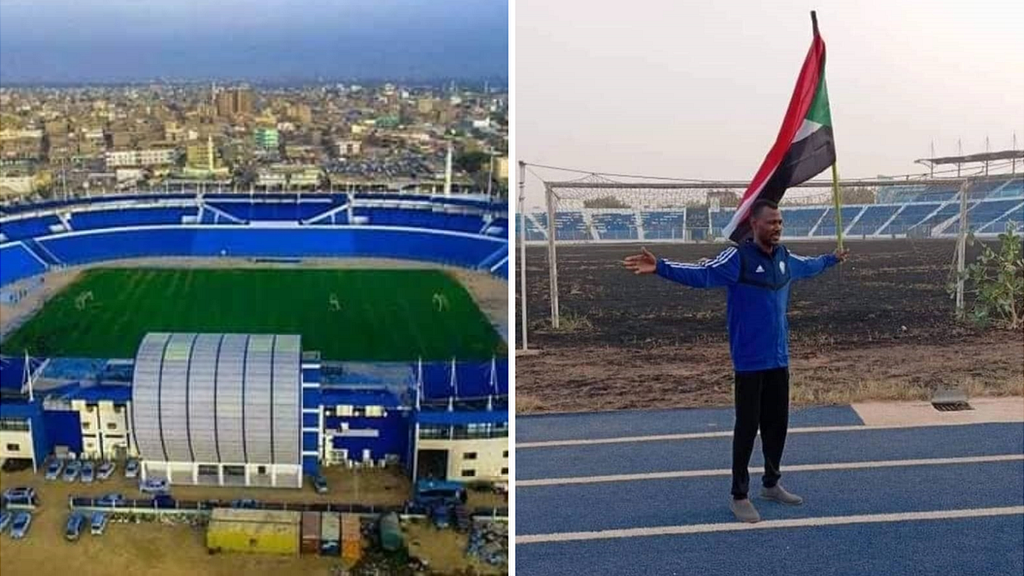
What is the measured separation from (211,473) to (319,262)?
853 millimetres

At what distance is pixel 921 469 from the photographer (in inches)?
147

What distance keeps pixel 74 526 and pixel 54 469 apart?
0.72ft

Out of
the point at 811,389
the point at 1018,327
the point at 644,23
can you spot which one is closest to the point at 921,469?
the point at 811,389

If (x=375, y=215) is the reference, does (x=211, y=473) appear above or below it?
below

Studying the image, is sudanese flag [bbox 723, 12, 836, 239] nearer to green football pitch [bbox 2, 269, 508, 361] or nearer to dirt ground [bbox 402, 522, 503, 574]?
green football pitch [bbox 2, 269, 508, 361]

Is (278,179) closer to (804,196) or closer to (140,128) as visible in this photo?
→ (140,128)

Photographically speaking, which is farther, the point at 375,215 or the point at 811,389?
the point at 811,389

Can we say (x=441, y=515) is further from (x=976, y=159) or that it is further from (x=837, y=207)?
(x=976, y=159)

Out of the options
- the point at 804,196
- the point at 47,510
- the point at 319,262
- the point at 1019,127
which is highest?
the point at 1019,127

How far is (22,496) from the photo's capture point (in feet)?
11.8

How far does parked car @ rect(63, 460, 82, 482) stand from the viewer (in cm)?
359

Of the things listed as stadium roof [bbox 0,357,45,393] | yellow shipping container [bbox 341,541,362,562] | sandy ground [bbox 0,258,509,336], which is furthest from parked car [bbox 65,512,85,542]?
yellow shipping container [bbox 341,541,362,562]

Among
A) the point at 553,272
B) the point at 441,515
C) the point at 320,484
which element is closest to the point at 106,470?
the point at 320,484

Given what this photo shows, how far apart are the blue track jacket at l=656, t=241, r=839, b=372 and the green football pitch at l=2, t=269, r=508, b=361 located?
2.58ft
